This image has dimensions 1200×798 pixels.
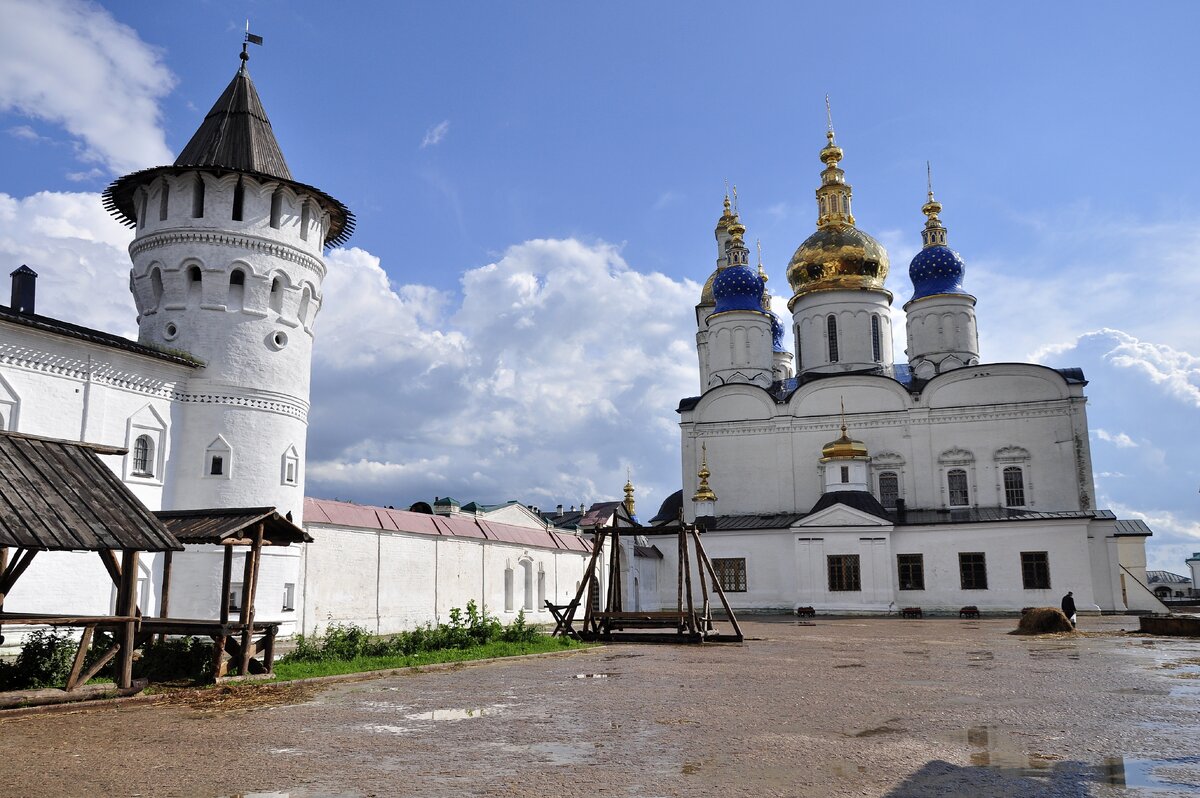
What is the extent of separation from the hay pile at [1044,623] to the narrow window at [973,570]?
9708mm

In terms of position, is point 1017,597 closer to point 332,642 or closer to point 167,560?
point 332,642

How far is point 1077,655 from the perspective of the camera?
1542 centimetres

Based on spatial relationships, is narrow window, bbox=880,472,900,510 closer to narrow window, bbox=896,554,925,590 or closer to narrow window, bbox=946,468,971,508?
narrow window, bbox=946,468,971,508

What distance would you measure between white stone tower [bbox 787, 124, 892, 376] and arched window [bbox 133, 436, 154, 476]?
28.1m

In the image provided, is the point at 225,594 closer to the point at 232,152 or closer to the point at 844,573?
the point at 232,152

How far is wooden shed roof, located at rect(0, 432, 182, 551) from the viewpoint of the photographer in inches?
370

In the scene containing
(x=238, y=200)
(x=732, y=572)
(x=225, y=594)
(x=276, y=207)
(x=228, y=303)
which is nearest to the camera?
(x=225, y=594)

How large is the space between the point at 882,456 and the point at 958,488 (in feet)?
9.74

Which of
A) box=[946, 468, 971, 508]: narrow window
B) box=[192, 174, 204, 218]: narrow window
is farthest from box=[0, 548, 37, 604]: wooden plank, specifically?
box=[946, 468, 971, 508]: narrow window

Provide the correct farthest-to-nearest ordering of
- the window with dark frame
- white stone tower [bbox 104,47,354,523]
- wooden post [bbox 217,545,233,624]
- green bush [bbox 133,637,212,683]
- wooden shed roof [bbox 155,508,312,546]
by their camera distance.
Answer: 1. the window with dark frame
2. white stone tower [bbox 104,47,354,523]
3. wooden shed roof [bbox 155,508,312,546]
4. wooden post [bbox 217,545,233,624]
5. green bush [bbox 133,637,212,683]

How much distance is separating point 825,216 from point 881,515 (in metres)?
15.7

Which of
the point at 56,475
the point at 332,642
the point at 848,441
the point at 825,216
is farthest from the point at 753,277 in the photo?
the point at 56,475

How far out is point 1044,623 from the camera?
2164 cm

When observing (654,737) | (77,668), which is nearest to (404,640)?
(77,668)
